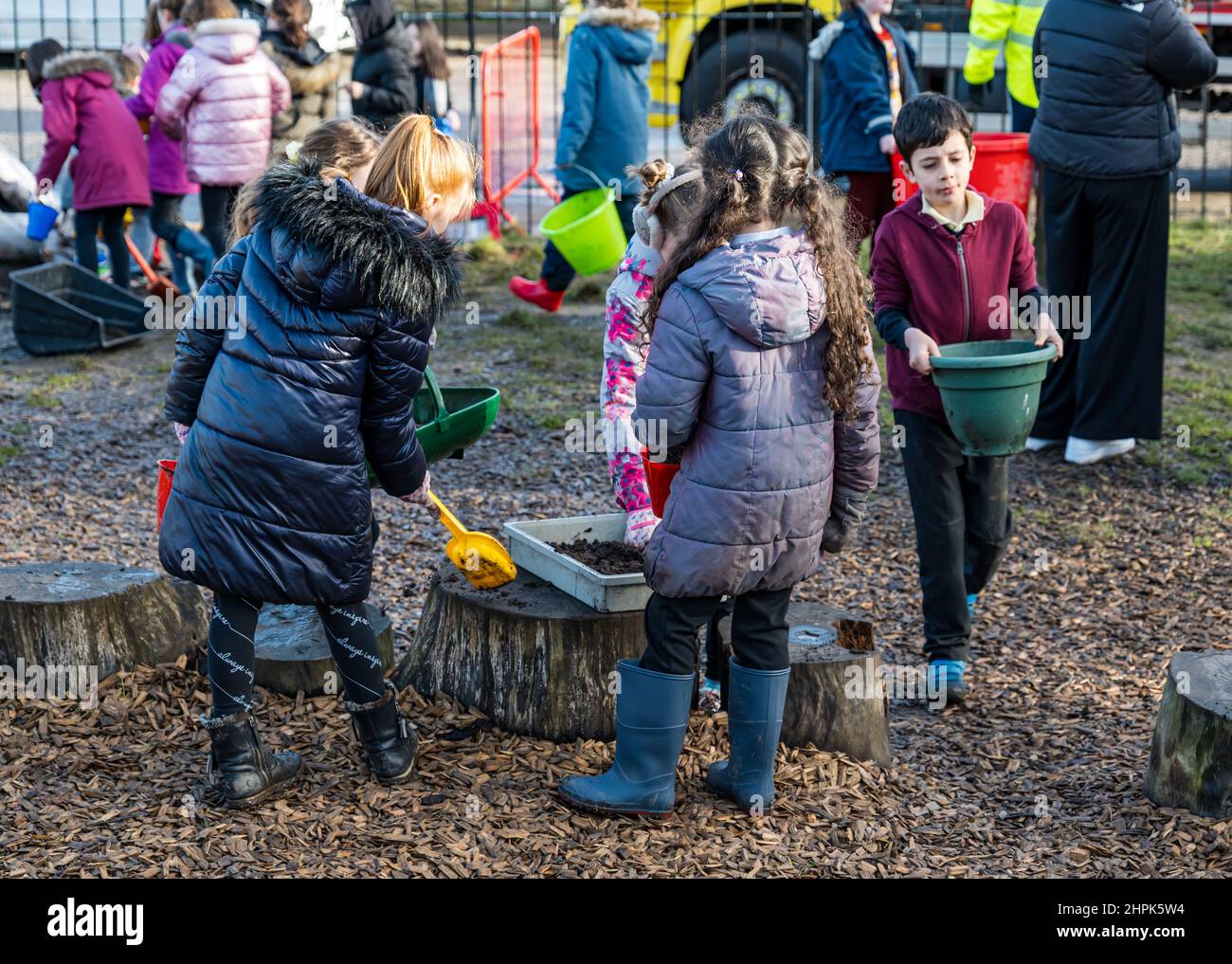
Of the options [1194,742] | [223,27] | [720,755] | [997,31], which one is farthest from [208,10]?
[1194,742]

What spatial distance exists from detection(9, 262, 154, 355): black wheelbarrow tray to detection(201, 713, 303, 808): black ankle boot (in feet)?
15.9

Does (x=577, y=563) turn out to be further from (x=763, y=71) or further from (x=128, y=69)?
(x=763, y=71)

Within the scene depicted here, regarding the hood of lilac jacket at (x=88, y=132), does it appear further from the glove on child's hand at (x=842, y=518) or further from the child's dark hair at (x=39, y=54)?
the glove on child's hand at (x=842, y=518)

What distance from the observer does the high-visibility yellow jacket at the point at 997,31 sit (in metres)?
7.42

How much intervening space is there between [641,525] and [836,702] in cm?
65

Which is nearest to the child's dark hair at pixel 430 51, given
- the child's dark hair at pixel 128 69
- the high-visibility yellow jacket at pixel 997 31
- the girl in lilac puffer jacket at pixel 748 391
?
the child's dark hair at pixel 128 69

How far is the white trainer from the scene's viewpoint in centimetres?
627

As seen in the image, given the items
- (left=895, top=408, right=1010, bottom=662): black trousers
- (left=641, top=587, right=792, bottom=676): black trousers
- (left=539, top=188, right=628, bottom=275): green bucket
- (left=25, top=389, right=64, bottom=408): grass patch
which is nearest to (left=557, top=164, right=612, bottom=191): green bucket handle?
(left=539, top=188, right=628, bottom=275): green bucket

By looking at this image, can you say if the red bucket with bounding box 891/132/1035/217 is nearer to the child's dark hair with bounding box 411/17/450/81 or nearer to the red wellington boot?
the red wellington boot

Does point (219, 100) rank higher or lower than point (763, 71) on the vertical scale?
lower

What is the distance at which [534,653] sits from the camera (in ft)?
12.4

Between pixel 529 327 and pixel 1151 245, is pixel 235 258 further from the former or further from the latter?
pixel 529 327
